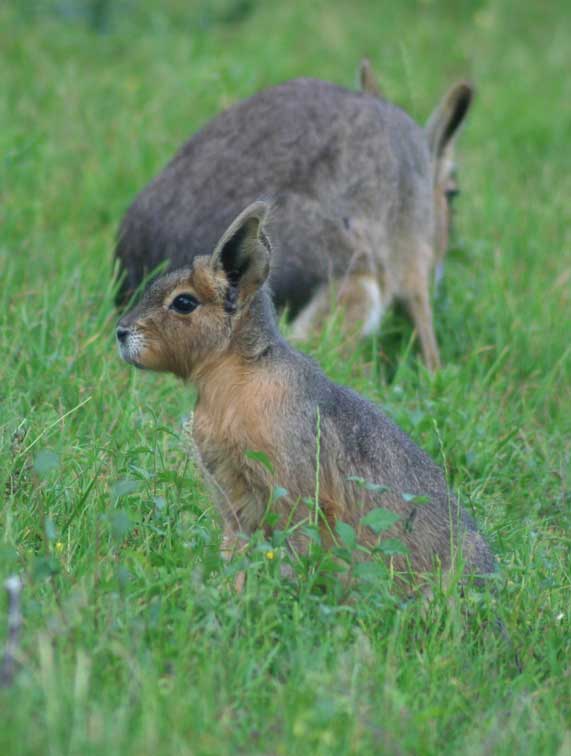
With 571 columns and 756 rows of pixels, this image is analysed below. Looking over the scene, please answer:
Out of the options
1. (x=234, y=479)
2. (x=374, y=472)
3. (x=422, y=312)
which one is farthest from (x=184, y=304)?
(x=422, y=312)

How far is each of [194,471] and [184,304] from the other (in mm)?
550

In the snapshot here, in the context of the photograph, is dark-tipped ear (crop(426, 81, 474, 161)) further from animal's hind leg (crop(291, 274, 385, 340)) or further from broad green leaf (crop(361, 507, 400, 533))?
broad green leaf (crop(361, 507, 400, 533))

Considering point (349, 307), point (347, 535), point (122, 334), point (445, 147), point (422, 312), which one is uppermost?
point (122, 334)

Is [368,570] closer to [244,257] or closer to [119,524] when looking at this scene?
[119,524]

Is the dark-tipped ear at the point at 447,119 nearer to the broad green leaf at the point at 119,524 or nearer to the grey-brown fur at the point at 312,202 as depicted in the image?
the grey-brown fur at the point at 312,202

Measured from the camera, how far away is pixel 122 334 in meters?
4.04

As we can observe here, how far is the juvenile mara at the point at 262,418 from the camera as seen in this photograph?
386 cm

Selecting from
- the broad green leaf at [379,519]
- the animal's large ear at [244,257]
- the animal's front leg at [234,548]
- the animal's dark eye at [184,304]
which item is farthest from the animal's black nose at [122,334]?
the broad green leaf at [379,519]

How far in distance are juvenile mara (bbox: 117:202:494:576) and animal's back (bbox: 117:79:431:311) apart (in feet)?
5.30

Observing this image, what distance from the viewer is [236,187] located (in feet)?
19.1

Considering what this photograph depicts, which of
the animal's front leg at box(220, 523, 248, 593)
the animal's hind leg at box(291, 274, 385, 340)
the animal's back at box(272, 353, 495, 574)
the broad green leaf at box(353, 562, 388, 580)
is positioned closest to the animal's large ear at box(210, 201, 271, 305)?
the animal's back at box(272, 353, 495, 574)

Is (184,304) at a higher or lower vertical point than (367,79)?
lower

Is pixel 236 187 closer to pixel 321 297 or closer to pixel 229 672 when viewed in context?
pixel 321 297

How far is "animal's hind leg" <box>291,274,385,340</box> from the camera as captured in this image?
19.2ft
